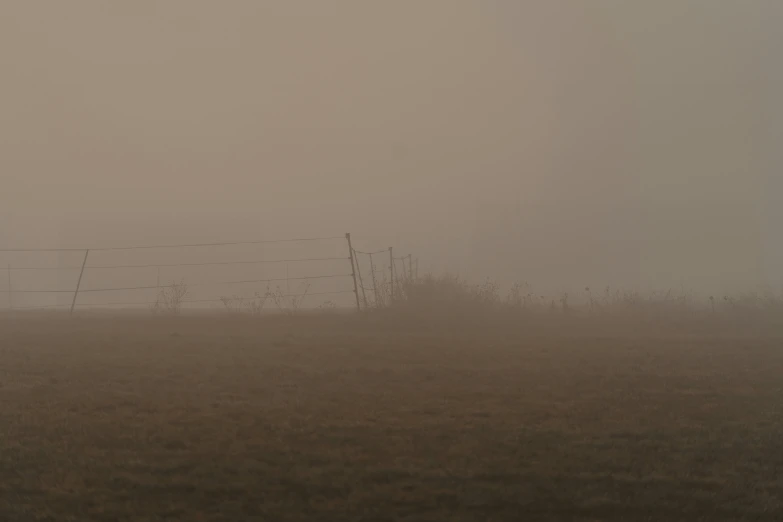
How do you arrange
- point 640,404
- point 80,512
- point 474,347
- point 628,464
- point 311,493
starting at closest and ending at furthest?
point 80,512 → point 311,493 → point 628,464 → point 640,404 → point 474,347

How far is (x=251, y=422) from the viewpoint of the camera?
26.0 ft

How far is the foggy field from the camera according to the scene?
5922 mm

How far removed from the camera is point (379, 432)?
7.65m

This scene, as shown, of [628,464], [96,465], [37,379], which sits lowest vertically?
[628,464]

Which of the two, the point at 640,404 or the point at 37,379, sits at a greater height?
the point at 37,379

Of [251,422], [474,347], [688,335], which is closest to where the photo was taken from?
[251,422]

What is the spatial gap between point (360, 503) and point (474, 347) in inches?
312

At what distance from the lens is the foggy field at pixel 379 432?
5.92 meters

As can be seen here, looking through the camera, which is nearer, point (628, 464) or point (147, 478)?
point (147, 478)

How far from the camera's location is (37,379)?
31.9 ft

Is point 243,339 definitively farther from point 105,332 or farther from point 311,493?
point 311,493

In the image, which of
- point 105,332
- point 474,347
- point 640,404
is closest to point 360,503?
point 640,404

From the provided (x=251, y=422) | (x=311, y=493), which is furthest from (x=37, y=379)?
(x=311, y=493)

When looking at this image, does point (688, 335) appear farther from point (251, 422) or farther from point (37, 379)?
point (37, 379)
